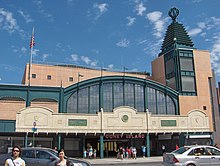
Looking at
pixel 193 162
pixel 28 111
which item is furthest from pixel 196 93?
pixel 193 162

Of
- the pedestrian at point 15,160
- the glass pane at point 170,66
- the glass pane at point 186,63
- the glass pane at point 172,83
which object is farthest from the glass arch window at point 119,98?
the pedestrian at point 15,160

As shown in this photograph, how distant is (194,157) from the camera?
14.6m

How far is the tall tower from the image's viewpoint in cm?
4525

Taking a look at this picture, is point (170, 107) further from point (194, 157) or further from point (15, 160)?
point (15, 160)

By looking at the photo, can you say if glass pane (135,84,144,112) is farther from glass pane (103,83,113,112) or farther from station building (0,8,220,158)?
glass pane (103,83,113,112)

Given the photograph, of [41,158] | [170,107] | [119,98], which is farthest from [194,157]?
[170,107]

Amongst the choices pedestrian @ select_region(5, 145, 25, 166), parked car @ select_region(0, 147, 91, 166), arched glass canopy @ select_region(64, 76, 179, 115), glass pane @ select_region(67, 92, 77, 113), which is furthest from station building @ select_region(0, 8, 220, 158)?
pedestrian @ select_region(5, 145, 25, 166)

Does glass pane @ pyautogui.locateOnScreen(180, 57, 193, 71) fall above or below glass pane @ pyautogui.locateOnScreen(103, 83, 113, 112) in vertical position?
above

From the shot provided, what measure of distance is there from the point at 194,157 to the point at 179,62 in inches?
1302

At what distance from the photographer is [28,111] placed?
33188 mm

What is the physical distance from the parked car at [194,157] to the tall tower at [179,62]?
96.1 feet

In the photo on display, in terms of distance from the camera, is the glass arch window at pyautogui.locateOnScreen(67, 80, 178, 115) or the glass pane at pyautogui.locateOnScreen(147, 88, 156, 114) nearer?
the glass arch window at pyautogui.locateOnScreen(67, 80, 178, 115)

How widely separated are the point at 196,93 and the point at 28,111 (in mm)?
26540

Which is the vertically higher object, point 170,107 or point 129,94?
point 129,94
